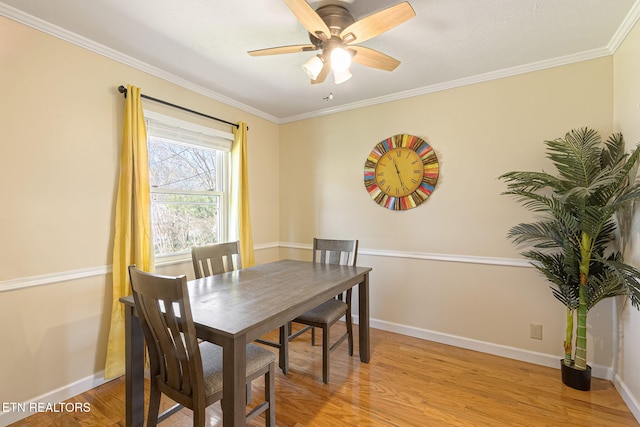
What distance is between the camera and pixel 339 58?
68.1 inches

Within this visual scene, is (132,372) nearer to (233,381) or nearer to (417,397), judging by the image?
(233,381)

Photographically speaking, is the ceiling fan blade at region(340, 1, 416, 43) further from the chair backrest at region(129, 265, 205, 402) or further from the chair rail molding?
the chair rail molding

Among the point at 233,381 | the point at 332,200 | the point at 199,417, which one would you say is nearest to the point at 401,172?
the point at 332,200

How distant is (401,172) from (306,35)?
160 centimetres

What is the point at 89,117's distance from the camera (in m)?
2.12

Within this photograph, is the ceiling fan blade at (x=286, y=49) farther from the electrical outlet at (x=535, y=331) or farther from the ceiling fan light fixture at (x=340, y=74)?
the electrical outlet at (x=535, y=331)

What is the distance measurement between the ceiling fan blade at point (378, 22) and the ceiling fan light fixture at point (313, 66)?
18 centimetres

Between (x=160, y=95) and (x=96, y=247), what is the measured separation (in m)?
1.37

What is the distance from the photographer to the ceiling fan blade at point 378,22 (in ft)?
4.61

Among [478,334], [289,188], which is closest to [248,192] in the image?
[289,188]

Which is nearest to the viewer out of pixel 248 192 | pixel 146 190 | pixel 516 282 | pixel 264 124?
pixel 146 190

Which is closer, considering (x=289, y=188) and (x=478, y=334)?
(x=478, y=334)

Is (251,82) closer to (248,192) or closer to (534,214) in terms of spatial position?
(248,192)

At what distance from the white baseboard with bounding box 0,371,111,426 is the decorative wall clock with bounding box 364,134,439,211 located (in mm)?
2858
